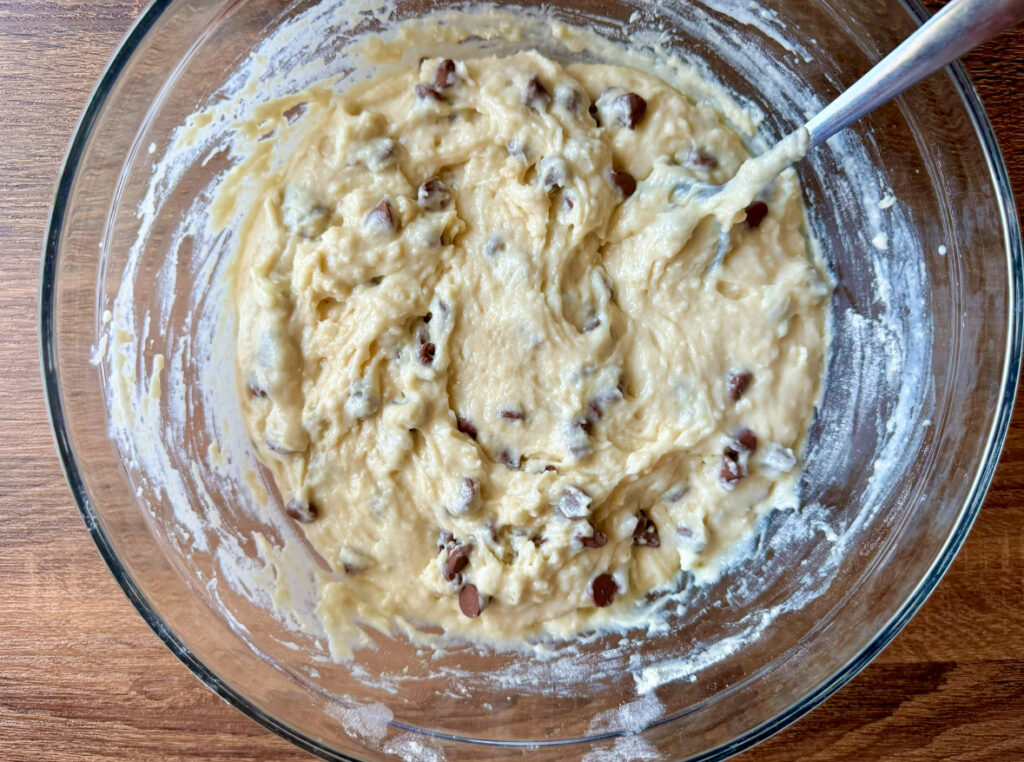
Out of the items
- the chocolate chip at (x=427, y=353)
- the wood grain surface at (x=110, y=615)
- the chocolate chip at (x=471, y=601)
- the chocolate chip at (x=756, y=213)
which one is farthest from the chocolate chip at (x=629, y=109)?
the chocolate chip at (x=471, y=601)

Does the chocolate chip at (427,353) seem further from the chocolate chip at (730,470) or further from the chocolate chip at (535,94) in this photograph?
the chocolate chip at (730,470)

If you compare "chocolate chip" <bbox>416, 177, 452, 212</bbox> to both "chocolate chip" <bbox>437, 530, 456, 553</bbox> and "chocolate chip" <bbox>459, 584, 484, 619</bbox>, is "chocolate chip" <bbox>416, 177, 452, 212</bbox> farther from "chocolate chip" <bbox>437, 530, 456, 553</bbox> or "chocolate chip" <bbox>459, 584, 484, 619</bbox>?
"chocolate chip" <bbox>459, 584, 484, 619</bbox>

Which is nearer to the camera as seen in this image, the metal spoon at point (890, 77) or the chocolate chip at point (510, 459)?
the metal spoon at point (890, 77)

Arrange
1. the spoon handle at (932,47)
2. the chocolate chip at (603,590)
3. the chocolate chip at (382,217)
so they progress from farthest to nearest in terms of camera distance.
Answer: the chocolate chip at (603,590) → the chocolate chip at (382,217) → the spoon handle at (932,47)

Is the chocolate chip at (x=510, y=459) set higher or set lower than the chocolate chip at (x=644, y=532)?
higher

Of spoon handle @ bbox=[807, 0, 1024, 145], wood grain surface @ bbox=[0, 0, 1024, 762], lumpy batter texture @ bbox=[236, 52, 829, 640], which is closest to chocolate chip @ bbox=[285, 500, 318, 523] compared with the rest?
lumpy batter texture @ bbox=[236, 52, 829, 640]

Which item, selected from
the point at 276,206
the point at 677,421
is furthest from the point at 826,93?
the point at 276,206

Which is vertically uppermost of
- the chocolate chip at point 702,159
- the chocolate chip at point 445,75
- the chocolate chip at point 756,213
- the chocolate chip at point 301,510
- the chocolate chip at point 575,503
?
the chocolate chip at point 445,75

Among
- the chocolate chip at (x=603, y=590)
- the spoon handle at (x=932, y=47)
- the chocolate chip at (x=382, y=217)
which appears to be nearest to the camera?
the spoon handle at (x=932, y=47)
